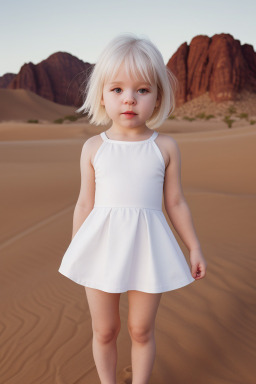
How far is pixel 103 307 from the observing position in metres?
2.15

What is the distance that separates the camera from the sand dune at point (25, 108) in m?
68.6

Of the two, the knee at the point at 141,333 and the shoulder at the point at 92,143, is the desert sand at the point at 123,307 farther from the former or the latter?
the shoulder at the point at 92,143

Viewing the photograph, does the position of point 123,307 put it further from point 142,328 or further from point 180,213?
point 180,213

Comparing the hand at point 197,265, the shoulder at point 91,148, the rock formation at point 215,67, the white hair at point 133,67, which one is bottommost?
the hand at point 197,265

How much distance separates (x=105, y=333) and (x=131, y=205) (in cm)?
66

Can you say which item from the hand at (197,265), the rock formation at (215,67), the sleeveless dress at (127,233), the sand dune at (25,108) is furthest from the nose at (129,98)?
the sand dune at (25,108)

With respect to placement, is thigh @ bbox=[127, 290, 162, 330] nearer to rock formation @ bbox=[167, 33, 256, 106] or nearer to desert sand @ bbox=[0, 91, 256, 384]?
desert sand @ bbox=[0, 91, 256, 384]

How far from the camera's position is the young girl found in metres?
2.01

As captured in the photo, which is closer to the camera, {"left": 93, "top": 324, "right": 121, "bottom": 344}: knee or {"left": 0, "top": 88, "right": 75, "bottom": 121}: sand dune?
{"left": 93, "top": 324, "right": 121, "bottom": 344}: knee

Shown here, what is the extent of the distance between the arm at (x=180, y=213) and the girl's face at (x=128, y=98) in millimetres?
242

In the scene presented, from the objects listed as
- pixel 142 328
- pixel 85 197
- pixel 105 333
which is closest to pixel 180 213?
pixel 85 197

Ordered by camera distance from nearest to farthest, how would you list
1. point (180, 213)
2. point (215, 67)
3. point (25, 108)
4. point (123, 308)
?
point (180, 213) → point (123, 308) → point (215, 67) → point (25, 108)

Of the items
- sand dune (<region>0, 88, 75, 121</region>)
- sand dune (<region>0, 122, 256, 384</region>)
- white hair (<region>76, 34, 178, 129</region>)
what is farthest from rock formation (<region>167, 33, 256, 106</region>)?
white hair (<region>76, 34, 178, 129</region>)

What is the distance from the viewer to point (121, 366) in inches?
110
